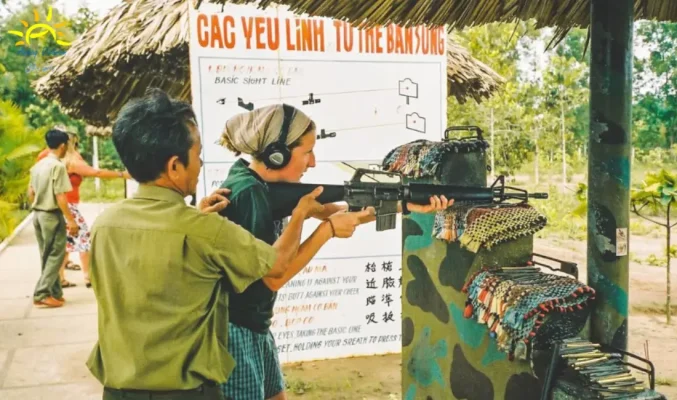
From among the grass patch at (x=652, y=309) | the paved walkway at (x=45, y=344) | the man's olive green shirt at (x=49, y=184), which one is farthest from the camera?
the grass patch at (x=652, y=309)

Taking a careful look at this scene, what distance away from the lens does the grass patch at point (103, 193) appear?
21.7m

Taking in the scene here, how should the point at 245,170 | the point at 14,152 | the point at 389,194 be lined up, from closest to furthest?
the point at 245,170 → the point at 389,194 → the point at 14,152

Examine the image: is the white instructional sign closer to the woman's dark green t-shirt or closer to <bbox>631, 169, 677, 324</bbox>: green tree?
the woman's dark green t-shirt

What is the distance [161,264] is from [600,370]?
4.53 ft

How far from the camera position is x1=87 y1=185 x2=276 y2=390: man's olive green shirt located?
169 centimetres

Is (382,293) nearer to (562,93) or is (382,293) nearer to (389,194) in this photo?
(389,194)

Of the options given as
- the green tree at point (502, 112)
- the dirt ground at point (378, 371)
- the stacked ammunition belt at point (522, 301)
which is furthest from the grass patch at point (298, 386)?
the green tree at point (502, 112)

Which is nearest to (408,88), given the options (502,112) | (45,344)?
(45,344)

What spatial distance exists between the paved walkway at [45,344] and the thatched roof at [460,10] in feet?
10.0

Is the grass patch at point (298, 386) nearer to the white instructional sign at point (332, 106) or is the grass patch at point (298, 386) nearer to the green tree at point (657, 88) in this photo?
the white instructional sign at point (332, 106)

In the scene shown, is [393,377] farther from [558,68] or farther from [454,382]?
[558,68]

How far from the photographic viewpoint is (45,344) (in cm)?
542

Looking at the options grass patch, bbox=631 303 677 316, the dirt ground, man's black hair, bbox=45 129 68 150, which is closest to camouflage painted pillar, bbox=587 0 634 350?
the dirt ground

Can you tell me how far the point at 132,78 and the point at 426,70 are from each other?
2864 mm
